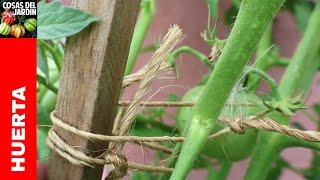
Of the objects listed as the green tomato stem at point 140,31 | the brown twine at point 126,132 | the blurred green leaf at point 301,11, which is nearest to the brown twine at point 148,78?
the brown twine at point 126,132

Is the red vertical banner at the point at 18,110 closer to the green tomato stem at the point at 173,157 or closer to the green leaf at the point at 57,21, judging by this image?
the green leaf at the point at 57,21

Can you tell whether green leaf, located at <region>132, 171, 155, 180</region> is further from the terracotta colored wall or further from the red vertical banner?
the red vertical banner

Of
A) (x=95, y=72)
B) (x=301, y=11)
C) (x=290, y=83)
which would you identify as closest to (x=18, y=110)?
(x=95, y=72)

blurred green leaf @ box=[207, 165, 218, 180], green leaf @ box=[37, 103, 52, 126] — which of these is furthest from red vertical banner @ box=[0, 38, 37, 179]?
blurred green leaf @ box=[207, 165, 218, 180]

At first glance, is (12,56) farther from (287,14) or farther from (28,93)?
(287,14)

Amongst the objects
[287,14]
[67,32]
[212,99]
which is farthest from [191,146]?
[287,14]

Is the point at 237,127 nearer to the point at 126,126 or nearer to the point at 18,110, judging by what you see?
the point at 126,126
